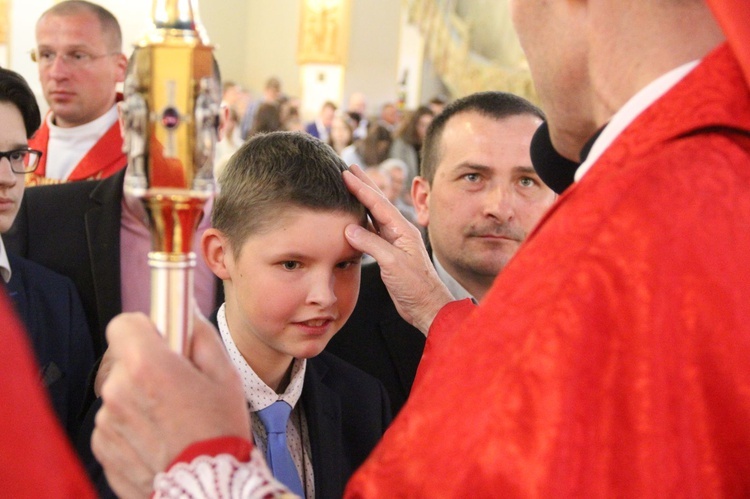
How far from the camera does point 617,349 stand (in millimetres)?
958

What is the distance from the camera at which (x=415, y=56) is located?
1720 cm

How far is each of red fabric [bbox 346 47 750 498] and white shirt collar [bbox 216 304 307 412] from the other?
907mm


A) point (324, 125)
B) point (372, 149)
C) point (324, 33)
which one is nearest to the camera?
point (372, 149)

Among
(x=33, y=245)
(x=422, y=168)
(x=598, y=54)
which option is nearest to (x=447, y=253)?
(x=422, y=168)

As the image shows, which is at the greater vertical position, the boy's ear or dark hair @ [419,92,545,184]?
dark hair @ [419,92,545,184]

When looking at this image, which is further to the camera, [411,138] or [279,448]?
[411,138]

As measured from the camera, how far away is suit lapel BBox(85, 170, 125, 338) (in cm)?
268

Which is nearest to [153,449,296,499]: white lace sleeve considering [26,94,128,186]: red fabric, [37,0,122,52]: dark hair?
[26,94,128,186]: red fabric

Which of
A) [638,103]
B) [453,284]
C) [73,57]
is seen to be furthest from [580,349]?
[73,57]

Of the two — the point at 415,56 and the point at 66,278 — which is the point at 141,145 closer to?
the point at 66,278

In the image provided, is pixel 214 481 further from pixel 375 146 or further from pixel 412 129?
pixel 412 129

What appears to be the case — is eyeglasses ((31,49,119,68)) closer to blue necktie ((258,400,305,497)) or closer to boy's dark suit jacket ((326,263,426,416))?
boy's dark suit jacket ((326,263,426,416))

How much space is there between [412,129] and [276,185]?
23.3ft

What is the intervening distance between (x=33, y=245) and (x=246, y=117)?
959 centimetres
